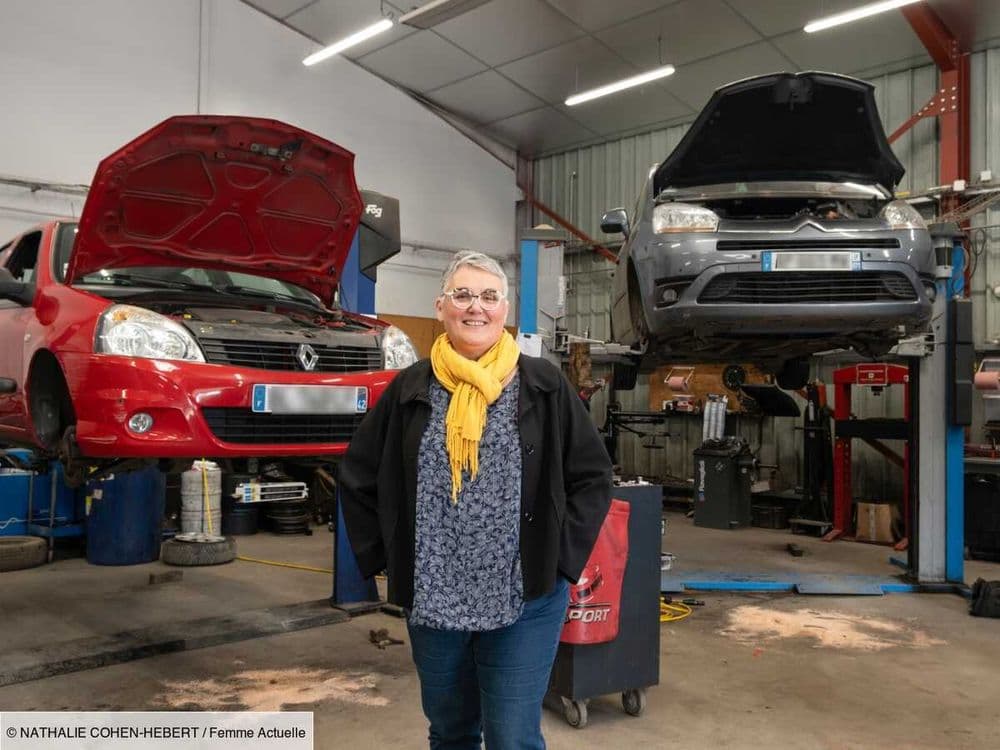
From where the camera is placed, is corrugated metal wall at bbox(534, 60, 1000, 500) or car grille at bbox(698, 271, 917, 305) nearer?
car grille at bbox(698, 271, 917, 305)

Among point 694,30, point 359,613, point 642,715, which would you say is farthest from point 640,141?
point 642,715

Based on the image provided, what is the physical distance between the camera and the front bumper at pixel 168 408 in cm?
270

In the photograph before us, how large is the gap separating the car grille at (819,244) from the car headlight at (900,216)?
0.41 feet

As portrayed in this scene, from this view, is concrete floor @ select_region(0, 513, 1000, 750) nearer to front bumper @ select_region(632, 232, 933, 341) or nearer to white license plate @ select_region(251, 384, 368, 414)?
white license plate @ select_region(251, 384, 368, 414)

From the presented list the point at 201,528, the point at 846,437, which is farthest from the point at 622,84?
the point at 201,528

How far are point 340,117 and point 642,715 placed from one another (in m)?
9.17

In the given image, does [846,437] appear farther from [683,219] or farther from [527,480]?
[527,480]

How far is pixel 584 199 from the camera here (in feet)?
39.4

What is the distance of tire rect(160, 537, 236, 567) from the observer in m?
5.74

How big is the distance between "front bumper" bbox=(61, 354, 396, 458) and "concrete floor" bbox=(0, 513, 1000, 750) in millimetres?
970

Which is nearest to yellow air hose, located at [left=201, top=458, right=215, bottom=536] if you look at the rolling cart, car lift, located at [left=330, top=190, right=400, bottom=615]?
car lift, located at [left=330, top=190, right=400, bottom=615]

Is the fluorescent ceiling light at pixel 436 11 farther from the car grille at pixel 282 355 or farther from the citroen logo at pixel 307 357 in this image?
the citroen logo at pixel 307 357

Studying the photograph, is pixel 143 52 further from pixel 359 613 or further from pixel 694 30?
pixel 359 613

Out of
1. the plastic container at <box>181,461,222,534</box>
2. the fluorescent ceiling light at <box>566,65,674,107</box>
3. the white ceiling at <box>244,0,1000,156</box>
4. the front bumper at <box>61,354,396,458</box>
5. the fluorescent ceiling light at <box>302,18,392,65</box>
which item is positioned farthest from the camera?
the fluorescent ceiling light at <box>566,65,674,107</box>
